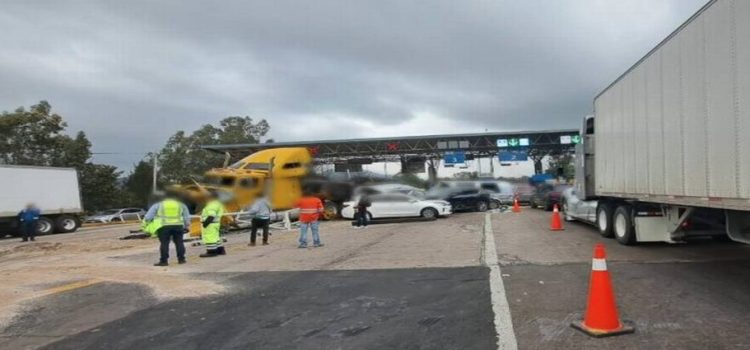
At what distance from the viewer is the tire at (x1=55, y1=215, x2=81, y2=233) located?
104 ft

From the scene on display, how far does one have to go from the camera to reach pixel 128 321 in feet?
25.0

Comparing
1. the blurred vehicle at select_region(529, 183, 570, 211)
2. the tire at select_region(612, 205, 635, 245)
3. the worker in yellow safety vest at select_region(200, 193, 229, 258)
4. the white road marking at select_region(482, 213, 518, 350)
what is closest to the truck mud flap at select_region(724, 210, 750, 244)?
the white road marking at select_region(482, 213, 518, 350)

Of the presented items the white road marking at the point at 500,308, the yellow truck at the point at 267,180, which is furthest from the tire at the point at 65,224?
the white road marking at the point at 500,308

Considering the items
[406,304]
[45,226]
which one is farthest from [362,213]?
[45,226]

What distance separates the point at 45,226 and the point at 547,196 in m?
24.7

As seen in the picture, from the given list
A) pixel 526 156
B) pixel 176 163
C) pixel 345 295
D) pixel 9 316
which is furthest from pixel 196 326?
pixel 176 163

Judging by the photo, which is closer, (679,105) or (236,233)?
(679,105)

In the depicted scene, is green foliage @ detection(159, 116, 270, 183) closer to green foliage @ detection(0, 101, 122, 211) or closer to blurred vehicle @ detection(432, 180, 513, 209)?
green foliage @ detection(0, 101, 122, 211)

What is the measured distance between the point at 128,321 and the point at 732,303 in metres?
7.16

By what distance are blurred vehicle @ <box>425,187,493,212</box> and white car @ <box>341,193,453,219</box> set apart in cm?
436

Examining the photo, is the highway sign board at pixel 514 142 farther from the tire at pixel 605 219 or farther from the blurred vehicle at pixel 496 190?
the tire at pixel 605 219

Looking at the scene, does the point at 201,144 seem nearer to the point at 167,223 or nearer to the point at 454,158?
the point at 454,158

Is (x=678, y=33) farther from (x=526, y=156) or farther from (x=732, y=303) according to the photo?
(x=526, y=156)

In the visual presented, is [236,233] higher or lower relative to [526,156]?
lower
